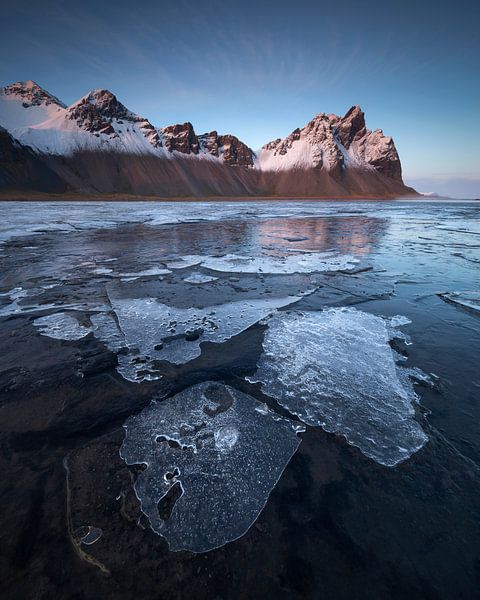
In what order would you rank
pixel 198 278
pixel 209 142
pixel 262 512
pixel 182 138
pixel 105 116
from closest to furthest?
1. pixel 262 512
2. pixel 198 278
3. pixel 105 116
4. pixel 182 138
5. pixel 209 142

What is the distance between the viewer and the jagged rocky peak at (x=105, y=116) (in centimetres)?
9712

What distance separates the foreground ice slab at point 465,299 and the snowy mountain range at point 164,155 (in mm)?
81665

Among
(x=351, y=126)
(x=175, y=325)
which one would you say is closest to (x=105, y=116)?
(x=351, y=126)

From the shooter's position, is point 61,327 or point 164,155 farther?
point 164,155

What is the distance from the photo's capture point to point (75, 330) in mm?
3244

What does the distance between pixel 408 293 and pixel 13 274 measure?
7.26 metres

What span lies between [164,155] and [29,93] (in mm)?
59042

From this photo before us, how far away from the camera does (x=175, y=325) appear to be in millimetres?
3393

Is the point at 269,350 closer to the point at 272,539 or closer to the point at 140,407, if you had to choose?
the point at 140,407

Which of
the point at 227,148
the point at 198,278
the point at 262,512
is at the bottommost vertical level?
the point at 198,278

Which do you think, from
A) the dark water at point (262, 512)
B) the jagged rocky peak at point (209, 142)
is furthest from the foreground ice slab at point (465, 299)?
the jagged rocky peak at point (209, 142)

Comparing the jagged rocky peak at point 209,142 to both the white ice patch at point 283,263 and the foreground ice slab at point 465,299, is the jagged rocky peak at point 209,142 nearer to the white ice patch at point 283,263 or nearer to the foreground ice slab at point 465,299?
the white ice patch at point 283,263

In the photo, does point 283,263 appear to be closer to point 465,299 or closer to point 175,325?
point 465,299

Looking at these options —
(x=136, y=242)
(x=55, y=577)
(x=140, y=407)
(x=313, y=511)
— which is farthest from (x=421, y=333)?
(x=136, y=242)
